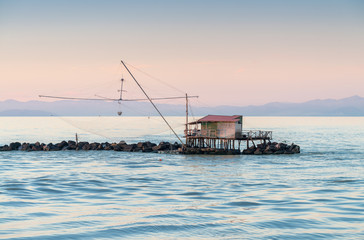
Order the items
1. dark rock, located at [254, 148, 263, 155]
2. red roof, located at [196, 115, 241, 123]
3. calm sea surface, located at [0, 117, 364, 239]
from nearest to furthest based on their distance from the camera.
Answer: calm sea surface, located at [0, 117, 364, 239] < red roof, located at [196, 115, 241, 123] < dark rock, located at [254, 148, 263, 155]

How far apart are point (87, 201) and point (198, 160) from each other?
3736 centimetres

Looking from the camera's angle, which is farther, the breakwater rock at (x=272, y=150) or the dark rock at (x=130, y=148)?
the dark rock at (x=130, y=148)

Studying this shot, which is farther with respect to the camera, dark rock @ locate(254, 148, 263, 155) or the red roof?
dark rock @ locate(254, 148, 263, 155)

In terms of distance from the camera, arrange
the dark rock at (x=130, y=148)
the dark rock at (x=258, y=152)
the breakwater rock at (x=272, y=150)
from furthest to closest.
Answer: the dark rock at (x=130, y=148)
the breakwater rock at (x=272, y=150)
the dark rock at (x=258, y=152)

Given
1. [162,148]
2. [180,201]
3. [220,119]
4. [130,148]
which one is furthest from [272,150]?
[180,201]

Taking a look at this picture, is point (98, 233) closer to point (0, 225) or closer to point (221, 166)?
point (0, 225)

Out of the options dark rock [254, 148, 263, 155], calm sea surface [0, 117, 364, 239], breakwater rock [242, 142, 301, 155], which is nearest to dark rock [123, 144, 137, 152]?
breakwater rock [242, 142, 301, 155]

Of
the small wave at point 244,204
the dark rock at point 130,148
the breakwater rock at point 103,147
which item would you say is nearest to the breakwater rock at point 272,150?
the breakwater rock at point 103,147

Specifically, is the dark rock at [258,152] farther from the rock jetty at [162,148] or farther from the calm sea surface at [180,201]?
the calm sea surface at [180,201]

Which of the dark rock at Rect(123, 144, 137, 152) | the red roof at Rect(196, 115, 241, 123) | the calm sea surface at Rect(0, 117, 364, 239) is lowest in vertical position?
the calm sea surface at Rect(0, 117, 364, 239)

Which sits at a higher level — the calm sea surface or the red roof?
the red roof

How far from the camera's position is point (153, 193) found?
35312mm

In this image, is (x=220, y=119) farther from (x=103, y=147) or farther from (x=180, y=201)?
(x=180, y=201)

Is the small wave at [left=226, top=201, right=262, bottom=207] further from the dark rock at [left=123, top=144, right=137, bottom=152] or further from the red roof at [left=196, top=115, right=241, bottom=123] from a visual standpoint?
the dark rock at [left=123, top=144, right=137, bottom=152]
